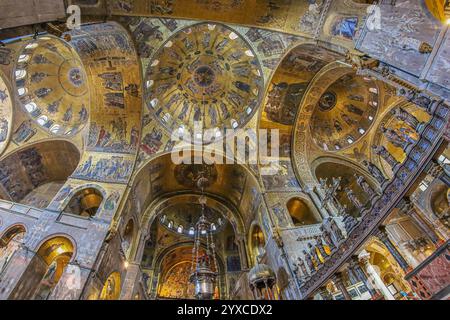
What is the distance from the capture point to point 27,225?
10.1 metres

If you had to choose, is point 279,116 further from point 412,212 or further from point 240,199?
point 412,212

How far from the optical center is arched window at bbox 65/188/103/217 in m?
11.7

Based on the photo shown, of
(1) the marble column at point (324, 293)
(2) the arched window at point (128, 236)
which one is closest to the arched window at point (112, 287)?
(2) the arched window at point (128, 236)

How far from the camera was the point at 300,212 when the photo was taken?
45.3 feet

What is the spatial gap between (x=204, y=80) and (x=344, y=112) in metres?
10.4

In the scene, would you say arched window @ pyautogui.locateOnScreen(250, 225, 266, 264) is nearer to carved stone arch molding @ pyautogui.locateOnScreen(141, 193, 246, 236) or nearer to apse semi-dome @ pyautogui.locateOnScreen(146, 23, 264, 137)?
carved stone arch molding @ pyautogui.locateOnScreen(141, 193, 246, 236)

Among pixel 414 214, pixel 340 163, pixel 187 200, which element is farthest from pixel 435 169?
pixel 187 200

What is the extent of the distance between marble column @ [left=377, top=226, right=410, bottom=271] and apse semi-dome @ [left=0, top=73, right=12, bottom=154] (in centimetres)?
1957

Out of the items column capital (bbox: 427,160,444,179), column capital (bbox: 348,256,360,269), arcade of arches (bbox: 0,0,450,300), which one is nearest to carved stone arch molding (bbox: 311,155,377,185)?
arcade of arches (bbox: 0,0,450,300)

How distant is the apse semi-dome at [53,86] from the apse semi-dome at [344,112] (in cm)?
1614

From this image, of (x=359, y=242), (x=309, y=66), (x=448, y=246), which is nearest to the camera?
(x=448, y=246)

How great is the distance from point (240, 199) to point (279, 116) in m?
6.70

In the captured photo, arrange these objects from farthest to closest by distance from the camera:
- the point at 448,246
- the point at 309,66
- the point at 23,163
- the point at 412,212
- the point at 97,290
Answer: the point at 23,163, the point at 309,66, the point at 97,290, the point at 412,212, the point at 448,246
